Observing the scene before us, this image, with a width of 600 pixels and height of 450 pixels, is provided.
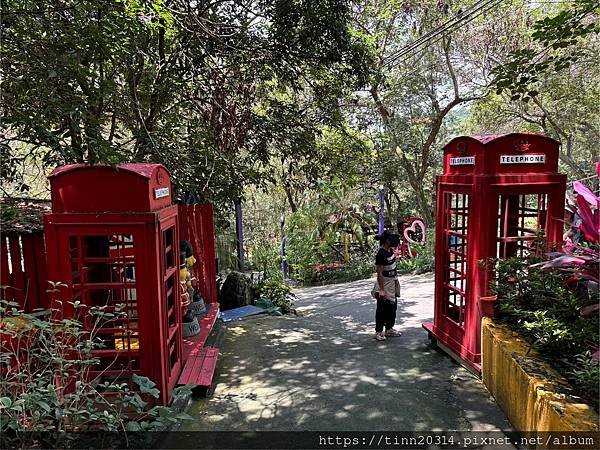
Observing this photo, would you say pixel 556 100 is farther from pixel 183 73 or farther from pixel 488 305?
pixel 488 305

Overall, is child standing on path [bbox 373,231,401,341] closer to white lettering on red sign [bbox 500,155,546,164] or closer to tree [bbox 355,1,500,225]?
white lettering on red sign [bbox 500,155,546,164]

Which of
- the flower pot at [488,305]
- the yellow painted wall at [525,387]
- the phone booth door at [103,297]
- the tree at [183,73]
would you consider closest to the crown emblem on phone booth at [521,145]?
the flower pot at [488,305]

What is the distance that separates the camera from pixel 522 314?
12.6 feet

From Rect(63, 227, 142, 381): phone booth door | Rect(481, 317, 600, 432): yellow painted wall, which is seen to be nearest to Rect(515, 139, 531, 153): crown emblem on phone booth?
Rect(481, 317, 600, 432): yellow painted wall

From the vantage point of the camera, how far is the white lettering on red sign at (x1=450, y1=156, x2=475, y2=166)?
480cm

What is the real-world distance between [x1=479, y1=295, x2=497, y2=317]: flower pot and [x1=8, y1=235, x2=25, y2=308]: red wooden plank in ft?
14.0

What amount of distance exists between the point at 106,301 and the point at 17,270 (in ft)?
2.61

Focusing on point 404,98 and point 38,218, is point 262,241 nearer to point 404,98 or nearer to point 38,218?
point 404,98

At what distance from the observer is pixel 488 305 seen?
4414mm

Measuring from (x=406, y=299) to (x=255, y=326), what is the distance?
3572mm

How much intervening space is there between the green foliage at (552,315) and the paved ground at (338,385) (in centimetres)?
76

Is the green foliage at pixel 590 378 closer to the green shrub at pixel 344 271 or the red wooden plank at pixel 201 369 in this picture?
the red wooden plank at pixel 201 369

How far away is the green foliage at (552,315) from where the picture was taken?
3.21 meters

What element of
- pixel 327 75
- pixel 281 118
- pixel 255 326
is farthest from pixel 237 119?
pixel 255 326
